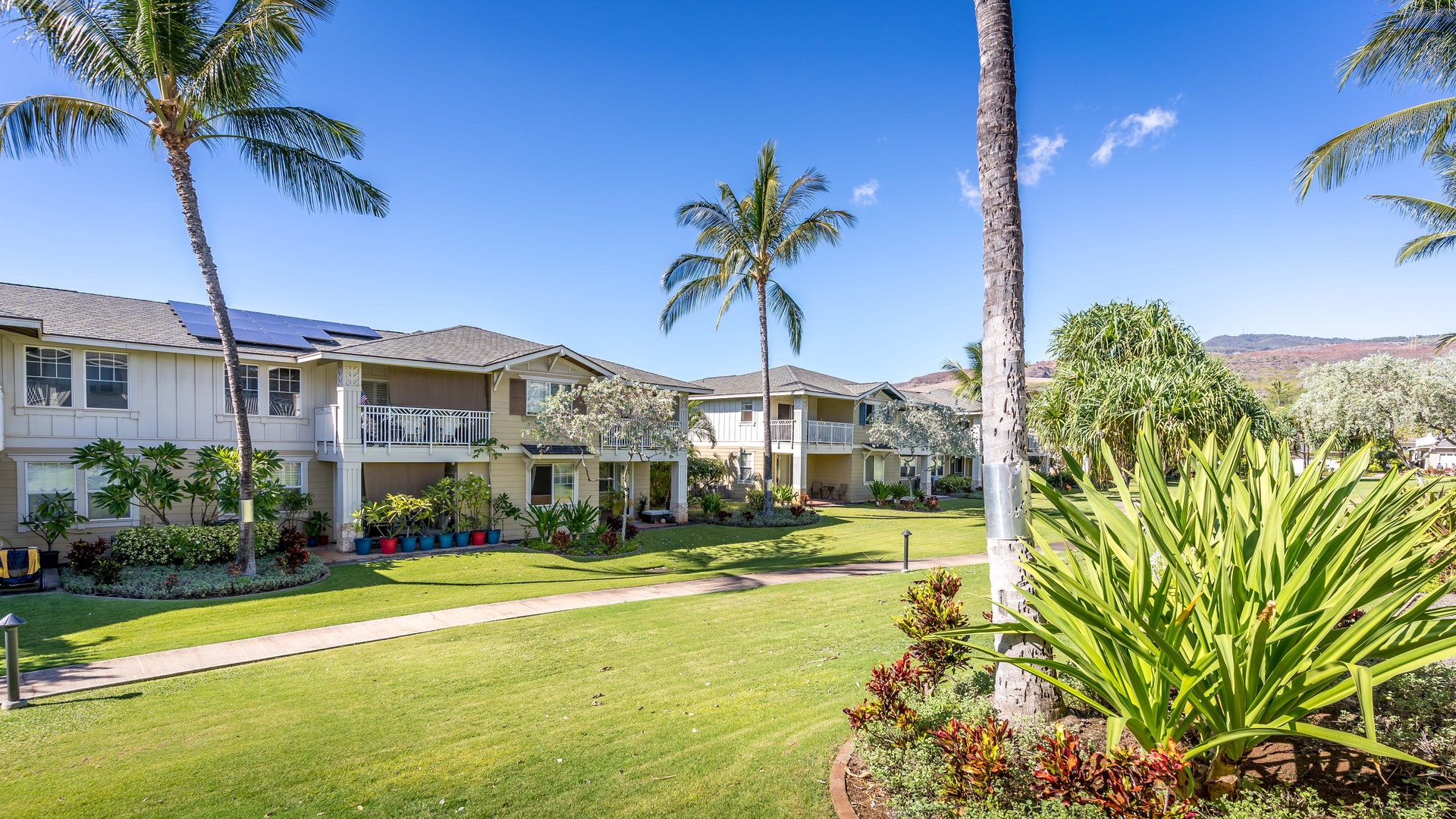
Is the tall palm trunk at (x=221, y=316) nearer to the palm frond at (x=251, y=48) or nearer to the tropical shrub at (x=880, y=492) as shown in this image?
the palm frond at (x=251, y=48)

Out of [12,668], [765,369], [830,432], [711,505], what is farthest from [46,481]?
[830,432]

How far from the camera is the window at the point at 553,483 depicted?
21.1 m

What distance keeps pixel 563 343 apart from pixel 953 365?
91.8 ft

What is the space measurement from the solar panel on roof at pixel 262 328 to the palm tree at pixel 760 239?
11.5 metres

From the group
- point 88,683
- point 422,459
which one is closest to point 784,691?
point 88,683

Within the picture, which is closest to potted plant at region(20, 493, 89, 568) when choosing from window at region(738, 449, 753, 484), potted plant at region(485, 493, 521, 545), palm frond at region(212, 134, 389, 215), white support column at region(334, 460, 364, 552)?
white support column at region(334, 460, 364, 552)

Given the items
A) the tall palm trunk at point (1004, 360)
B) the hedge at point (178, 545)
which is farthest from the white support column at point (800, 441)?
the tall palm trunk at point (1004, 360)

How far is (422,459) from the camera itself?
1809 cm

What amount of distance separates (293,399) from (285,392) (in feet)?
0.90

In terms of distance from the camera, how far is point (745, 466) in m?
30.7

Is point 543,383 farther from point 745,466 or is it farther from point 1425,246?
point 1425,246

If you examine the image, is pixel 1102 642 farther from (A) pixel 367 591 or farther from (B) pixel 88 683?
(A) pixel 367 591

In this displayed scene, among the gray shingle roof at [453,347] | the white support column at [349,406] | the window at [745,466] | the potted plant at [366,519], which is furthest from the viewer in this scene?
the window at [745,466]

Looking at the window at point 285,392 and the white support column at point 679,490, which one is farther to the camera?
the white support column at point 679,490
